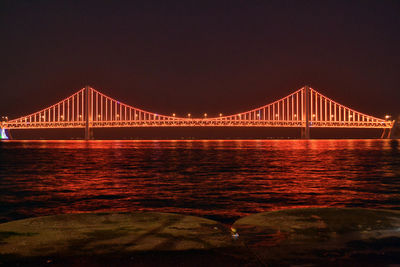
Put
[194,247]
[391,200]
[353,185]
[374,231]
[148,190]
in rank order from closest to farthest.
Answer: [194,247]
[374,231]
[391,200]
[148,190]
[353,185]

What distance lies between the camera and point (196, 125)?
257 feet

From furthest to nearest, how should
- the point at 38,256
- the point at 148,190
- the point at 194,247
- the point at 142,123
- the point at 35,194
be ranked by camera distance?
the point at 142,123, the point at 148,190, the point at 35,194, the point at 194,247, the point at 38,256

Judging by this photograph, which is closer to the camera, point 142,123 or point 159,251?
point 159,251

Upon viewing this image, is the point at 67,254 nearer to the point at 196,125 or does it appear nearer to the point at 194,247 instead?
the point at 194,247

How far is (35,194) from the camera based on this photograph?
9.34 meters

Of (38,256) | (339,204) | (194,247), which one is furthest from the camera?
(339,204)

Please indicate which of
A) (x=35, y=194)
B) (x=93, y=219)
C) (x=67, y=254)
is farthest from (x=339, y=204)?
(x=35, y=194)

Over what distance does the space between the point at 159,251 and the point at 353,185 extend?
324 inches

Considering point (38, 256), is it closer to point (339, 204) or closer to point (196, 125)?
point (339, 204)

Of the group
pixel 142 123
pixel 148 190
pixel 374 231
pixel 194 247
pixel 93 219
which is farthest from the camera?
pixel 142 123

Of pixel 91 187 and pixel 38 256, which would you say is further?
pixel 91 187

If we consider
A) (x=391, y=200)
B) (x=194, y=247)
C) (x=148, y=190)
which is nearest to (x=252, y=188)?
(x=148, y=190)

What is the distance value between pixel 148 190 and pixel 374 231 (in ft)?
20.3

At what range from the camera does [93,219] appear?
5.16 m
